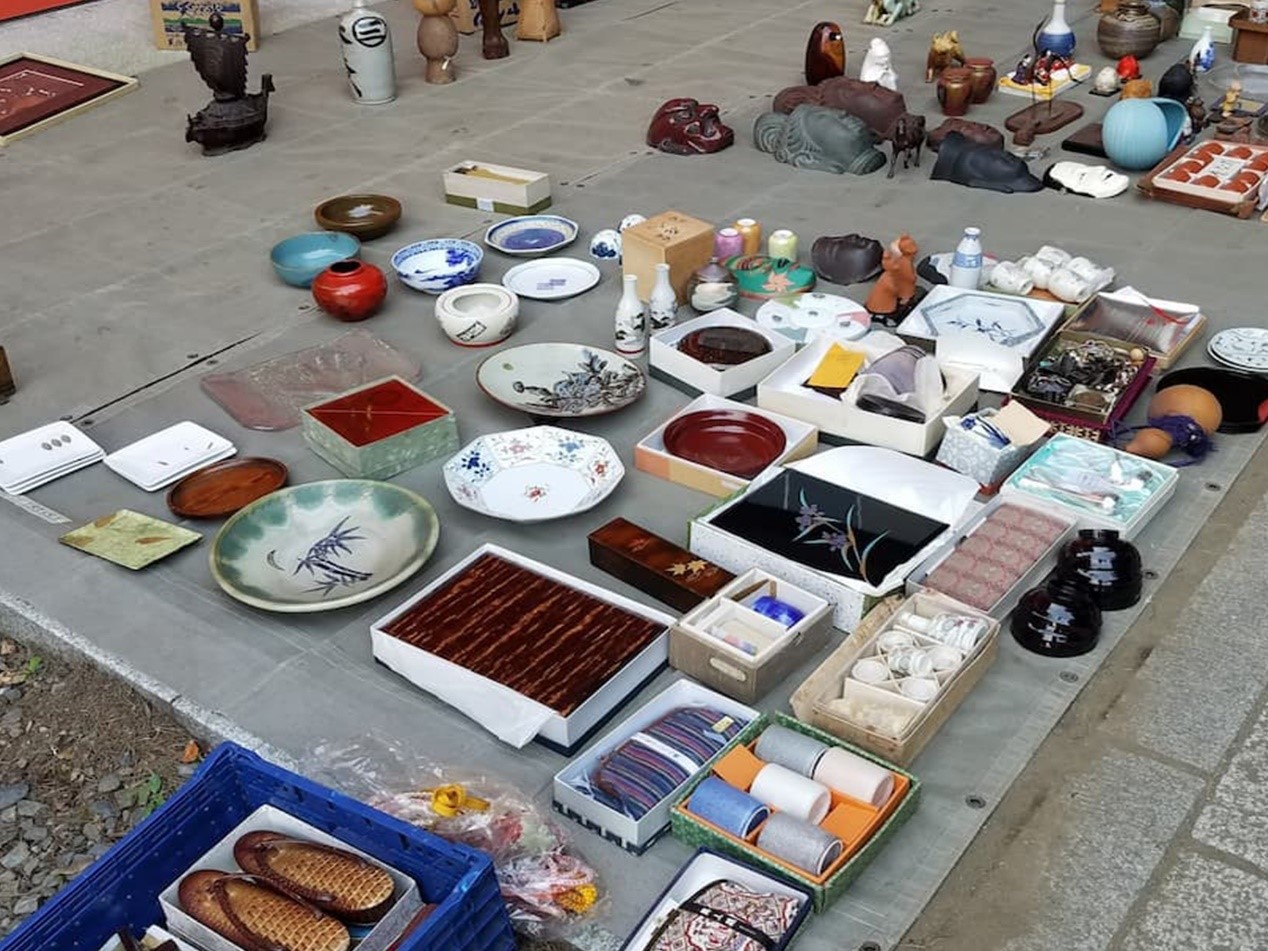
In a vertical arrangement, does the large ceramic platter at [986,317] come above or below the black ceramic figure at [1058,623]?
above

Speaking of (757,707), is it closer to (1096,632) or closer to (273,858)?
(1096,632)

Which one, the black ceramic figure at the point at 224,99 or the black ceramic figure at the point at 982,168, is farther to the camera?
the black ceramic figure at the point at 224,99

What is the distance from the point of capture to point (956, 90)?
5.32 metres

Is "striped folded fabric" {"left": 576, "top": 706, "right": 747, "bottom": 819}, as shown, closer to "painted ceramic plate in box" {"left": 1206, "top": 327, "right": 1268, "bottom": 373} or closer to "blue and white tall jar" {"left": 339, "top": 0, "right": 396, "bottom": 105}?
"painted ceramic plate in box" {"left": 1206, "top": 327, "right": 1268, "bottom": 373}

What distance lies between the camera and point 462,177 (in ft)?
15.5

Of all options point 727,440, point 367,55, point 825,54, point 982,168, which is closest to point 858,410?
point 727,440

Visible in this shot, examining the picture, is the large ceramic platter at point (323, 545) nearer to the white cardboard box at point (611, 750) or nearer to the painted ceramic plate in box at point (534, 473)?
the painted ceramic plate in box at point (534, 473)

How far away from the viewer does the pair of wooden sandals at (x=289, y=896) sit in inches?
77.0

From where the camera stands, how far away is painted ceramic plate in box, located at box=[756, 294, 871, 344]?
3.67 m

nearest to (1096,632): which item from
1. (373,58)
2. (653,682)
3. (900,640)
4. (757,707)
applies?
(900,640)

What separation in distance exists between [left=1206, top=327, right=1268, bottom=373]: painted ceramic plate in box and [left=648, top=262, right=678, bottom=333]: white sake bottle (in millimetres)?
1516

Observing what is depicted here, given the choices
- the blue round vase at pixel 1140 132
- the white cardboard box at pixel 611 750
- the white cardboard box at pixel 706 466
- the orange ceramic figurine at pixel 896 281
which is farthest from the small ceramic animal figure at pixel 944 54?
the white cardboard box at pixel 611 750

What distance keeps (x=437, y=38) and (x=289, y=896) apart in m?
4.71

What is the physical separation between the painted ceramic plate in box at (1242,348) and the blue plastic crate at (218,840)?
2586mm
